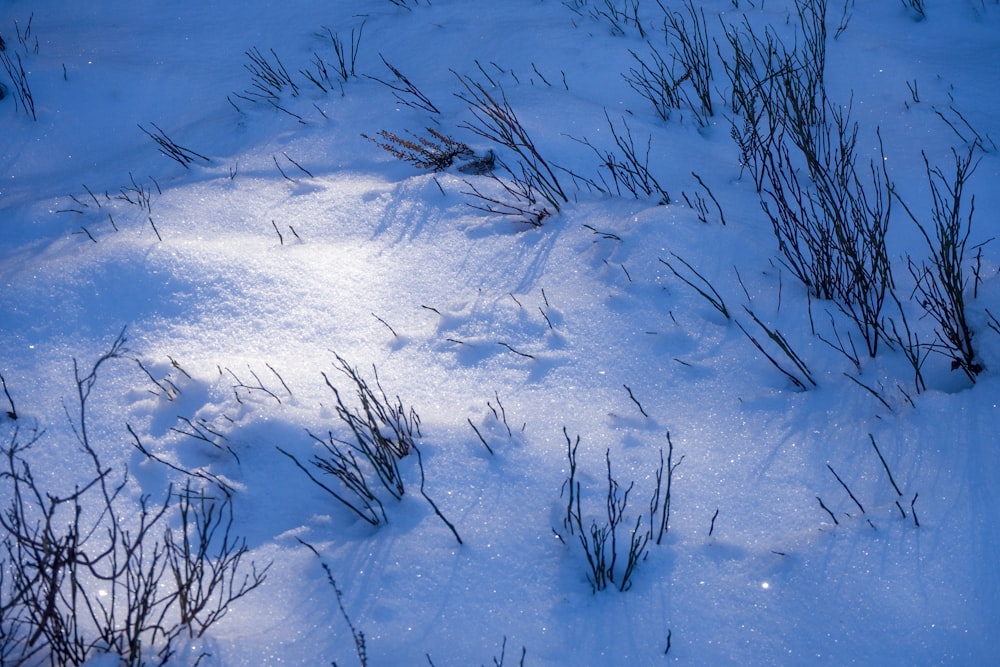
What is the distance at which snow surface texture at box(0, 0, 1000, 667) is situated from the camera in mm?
1590

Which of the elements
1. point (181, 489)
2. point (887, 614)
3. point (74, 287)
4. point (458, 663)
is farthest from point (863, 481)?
point (74, 287)

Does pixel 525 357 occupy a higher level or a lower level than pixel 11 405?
higher

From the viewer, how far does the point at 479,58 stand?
172 inches

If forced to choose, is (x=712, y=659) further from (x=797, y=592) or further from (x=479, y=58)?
(x=479, y=58)

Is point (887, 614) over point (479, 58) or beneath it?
beneath

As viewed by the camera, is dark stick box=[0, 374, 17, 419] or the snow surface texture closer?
the snow surface texture

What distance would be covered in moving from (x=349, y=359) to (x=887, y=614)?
171cm

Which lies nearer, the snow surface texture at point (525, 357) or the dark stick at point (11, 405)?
the snow surface texture at point (525, 357)

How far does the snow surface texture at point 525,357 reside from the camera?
1590 mm

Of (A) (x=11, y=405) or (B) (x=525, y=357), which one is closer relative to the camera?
(A) (x=11, y=405)

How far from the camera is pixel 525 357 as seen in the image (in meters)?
2.33

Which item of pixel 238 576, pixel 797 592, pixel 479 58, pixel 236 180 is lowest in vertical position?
pixel 238 576

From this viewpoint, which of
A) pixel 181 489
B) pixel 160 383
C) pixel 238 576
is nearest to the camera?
pixel 238 576

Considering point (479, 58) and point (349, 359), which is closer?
point (349, 359)
